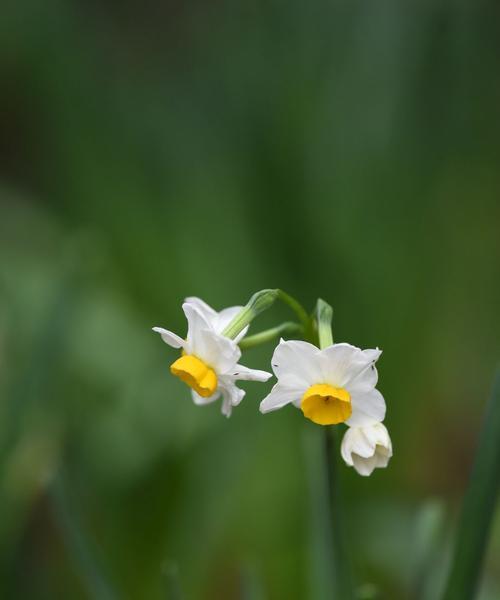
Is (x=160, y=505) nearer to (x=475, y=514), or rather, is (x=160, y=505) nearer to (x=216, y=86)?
(x=475, y=514)

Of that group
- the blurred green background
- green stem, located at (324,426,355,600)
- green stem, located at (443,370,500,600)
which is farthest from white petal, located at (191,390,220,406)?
the blurred green background

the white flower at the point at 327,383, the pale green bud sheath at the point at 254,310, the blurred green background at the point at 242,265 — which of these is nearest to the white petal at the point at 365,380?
the white flower at the point at 327,383

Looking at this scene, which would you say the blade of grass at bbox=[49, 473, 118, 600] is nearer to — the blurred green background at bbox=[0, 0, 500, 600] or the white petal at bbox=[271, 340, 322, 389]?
the blurred green background at bbox=[0, 0, 500, 600]

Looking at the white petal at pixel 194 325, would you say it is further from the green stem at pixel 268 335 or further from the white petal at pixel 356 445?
the white petal at pixel 356 445

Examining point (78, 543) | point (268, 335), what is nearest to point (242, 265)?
point (78, 543)

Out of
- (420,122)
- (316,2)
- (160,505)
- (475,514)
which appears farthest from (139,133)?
(475,514)

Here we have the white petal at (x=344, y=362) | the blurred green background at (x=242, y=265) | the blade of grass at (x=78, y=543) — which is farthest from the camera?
the blurred green background at (x=242, y=265)
